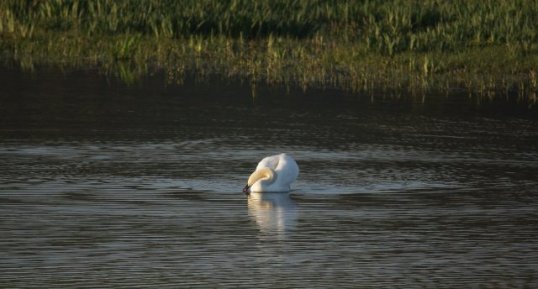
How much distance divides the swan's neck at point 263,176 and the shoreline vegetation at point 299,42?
7.80m

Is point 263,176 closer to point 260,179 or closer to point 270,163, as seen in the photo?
point 260,179

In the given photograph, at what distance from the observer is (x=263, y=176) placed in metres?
13.7

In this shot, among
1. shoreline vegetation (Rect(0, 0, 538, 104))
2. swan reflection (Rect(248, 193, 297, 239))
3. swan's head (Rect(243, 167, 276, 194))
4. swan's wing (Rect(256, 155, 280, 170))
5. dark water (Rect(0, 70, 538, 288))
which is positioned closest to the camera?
dark water (Rect(0, 70, 538, 288))

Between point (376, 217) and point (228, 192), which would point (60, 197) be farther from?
point (376, 217)

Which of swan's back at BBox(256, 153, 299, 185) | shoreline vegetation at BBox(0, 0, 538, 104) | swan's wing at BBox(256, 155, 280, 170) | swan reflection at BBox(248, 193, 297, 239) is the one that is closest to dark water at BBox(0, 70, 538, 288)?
swan reflection at BBox(248, 193, 297, 239)

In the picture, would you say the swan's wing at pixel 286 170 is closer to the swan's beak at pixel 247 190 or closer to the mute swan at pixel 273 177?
the mute swan at pixel 273 177

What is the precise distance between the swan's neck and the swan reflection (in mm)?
115

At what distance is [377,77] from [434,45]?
5.93 ft

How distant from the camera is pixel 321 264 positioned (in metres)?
10.8

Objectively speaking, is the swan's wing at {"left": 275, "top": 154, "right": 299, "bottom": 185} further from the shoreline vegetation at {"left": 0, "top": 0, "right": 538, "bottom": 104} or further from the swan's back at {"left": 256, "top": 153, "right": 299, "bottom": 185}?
the shoreline vegetation at {"left": 0, "top": 0, "right": 538, "bottom": 104}

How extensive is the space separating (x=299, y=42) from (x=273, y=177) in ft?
36.5

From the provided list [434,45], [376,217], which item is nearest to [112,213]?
[376,217]

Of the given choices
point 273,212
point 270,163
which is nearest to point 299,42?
point 270,163

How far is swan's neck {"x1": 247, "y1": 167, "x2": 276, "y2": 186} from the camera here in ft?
44.6
